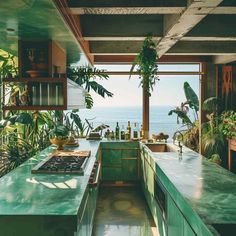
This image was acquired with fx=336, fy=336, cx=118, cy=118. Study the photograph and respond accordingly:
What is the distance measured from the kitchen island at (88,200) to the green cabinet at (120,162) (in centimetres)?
210

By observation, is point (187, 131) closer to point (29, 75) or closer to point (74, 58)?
point (74, 58)

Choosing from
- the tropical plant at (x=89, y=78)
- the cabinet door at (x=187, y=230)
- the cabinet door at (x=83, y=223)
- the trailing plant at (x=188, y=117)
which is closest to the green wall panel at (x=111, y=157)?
the tropical plant at (x=89, y=78)

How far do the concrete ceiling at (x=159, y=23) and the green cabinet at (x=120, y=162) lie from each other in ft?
6.43

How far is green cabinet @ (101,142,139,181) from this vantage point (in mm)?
6582

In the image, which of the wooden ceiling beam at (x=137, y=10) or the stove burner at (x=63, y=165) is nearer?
the wooden ceiling beam at (x=137, y=10)

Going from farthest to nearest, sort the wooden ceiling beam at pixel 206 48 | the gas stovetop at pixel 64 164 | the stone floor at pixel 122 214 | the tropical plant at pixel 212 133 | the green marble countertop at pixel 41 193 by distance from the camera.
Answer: the tropical plant at pixel 212 133 < the wooden ceiling beam at pixel 206 48 < the stone floor at pixel 122 214 < the gas stovetop at pixel 64 164 < the green marble countertop at pixel 41 193

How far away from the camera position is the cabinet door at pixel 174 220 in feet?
8.73

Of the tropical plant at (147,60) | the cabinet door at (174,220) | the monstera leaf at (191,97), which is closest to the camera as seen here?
the cabinet door at (174,220)

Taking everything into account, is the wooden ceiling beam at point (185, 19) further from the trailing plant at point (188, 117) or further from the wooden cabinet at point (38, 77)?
the trailing plant at point (188, 117)

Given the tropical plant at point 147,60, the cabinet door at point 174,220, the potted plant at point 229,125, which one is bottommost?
the cabinet door at point 174,220

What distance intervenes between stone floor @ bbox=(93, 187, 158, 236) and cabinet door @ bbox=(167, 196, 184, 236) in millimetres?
1316

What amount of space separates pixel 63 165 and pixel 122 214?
6.14 feet

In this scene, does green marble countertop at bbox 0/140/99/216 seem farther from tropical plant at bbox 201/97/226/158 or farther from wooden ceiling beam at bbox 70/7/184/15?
tropical plant at bbox 201/97/226/158

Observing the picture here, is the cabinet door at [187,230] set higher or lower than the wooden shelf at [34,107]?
lower
